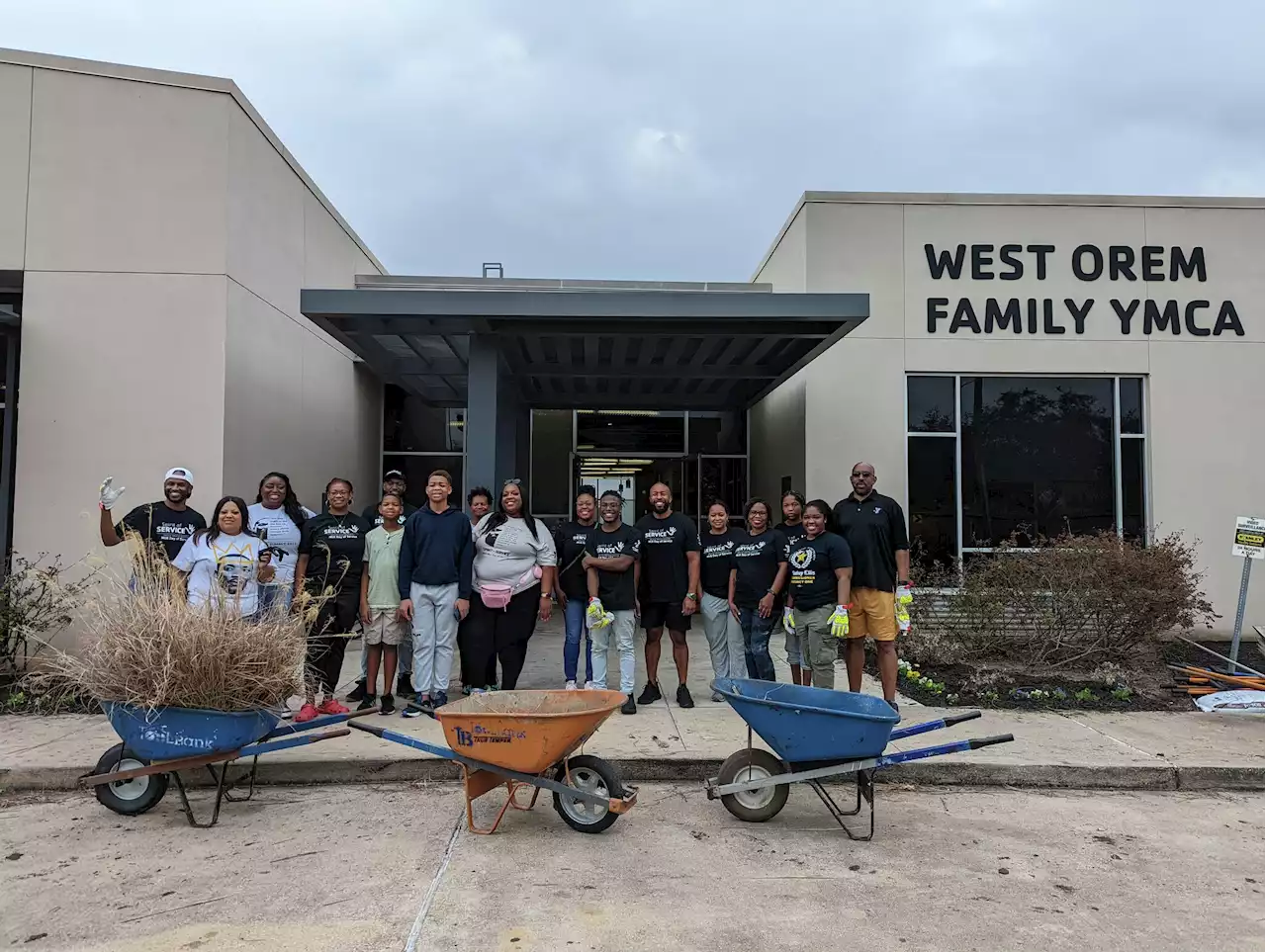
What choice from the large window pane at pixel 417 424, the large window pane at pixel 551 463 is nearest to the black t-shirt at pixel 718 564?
the large window pane at pixel 551 463

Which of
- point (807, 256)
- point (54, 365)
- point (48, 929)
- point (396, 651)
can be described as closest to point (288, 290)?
point (54, 365)

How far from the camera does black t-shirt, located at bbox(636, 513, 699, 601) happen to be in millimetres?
6551

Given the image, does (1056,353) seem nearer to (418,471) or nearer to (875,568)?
(875,568)

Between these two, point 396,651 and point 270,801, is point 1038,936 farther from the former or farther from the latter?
point 396,651

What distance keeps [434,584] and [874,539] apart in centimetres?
341

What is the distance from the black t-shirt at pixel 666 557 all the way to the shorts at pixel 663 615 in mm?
57

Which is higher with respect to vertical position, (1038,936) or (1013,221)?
(1013,221)

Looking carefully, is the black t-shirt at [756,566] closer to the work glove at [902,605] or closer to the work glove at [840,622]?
the work glove at [840,622]

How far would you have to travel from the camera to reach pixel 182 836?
4293 mm

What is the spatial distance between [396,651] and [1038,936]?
4877 mm

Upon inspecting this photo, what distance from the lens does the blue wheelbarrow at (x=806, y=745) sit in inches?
163

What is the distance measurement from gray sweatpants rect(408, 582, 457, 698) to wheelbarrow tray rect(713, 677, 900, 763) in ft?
8.40

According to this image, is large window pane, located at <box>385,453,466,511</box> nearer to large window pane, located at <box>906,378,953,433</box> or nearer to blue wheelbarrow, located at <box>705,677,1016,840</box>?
large window pane, located at <box>906,378,953,433</box>

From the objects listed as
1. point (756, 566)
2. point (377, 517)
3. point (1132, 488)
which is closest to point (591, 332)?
point (377, 517)
